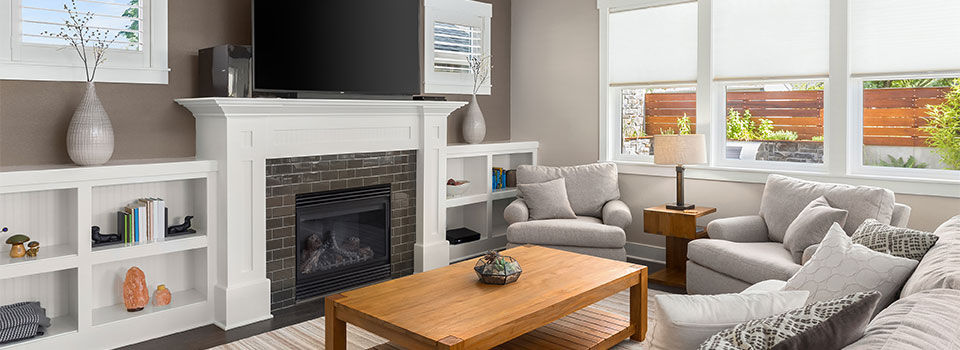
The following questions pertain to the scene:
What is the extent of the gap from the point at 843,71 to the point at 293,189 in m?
3.79

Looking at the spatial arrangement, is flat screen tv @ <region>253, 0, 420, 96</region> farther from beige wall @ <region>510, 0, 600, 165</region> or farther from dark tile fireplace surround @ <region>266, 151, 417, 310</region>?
beige wall @ <region>510, 0, 600, 165</region>

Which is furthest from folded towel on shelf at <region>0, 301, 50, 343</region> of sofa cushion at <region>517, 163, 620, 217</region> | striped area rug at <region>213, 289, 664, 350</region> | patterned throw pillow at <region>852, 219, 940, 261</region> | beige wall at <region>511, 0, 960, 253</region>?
beige wall at <region>511, 0, 960, 253</region>

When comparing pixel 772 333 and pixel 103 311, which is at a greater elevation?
pixel 772 333

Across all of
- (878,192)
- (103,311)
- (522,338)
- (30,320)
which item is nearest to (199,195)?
(103,311)

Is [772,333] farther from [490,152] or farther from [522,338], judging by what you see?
[490,152]

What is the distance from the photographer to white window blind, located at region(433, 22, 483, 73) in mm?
5742

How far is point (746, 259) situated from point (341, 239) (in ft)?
8.81

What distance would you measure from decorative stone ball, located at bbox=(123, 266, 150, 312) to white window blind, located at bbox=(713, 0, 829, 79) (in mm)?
4256

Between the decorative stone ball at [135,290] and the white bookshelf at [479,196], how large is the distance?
2462 mm

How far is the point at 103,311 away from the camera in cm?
370

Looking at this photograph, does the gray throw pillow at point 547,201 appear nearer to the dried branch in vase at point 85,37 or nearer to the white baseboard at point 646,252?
the white baseboard at point 646,252

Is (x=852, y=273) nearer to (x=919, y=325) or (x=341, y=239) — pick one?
(x=919, y=325)

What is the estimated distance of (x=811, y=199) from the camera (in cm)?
419

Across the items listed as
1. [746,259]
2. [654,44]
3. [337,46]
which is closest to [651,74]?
[654,44]
